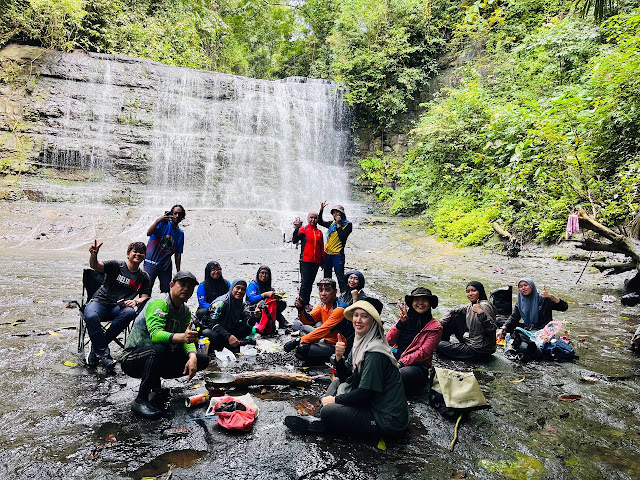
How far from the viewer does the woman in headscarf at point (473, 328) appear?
16.3 feet

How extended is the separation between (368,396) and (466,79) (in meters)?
19.6

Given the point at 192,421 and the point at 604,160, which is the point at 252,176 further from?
the point at 192,421

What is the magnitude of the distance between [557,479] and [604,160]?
383 inches

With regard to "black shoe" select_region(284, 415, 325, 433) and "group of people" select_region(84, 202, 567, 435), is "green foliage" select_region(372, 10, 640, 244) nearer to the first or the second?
"group of people" select_region(84, 202, 567, 435)

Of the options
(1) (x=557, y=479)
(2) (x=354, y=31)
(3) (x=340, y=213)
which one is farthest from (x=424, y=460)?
(2) (x=354, y=31)

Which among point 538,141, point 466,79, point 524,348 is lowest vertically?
point 524,348

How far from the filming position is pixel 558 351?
5.09m

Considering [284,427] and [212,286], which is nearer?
[284,427]

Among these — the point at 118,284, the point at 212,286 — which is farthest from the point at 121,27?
the point at 118,284

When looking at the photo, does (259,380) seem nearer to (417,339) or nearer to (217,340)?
(217,340)

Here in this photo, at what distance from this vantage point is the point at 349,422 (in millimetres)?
3100

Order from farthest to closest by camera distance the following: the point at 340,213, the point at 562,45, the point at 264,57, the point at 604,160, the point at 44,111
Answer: the point at 264,57, the point at 44,111, the point at 562,45, the point at 604,160, the point at 340,213

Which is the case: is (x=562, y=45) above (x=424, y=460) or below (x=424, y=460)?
above

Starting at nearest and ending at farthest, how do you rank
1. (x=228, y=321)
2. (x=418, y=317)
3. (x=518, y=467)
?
(x=518, y=467) < (x=418, y=317) < (x=228, y=321)
